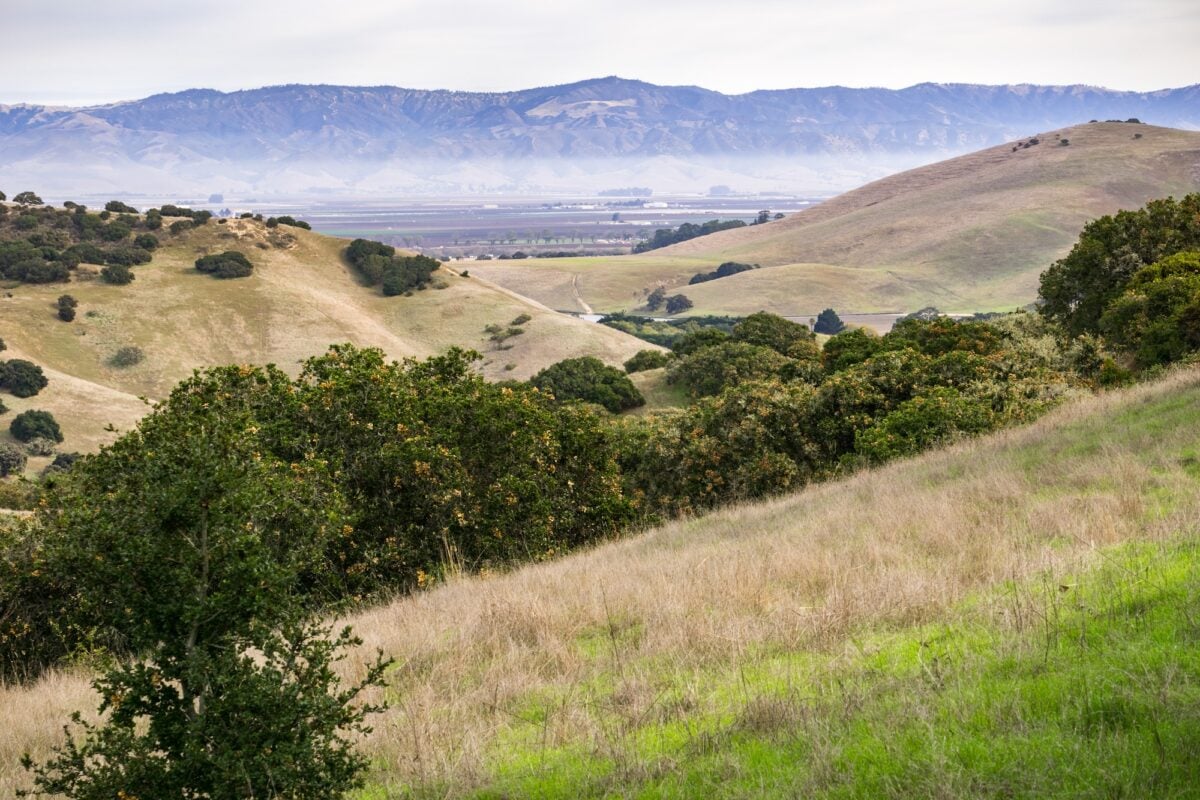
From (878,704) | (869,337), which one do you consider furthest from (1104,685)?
(869,337)

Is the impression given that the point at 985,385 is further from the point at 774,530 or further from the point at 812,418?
the point at 774,530

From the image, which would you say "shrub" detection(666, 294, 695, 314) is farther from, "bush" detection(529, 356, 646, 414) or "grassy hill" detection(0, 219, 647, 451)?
"bush" detection(529, 356, 646, 414)

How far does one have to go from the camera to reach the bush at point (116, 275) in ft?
268

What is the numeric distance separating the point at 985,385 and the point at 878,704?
20168 mm

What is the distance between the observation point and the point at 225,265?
88312mm

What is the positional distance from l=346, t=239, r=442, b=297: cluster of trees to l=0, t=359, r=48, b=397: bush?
40805 millimetres

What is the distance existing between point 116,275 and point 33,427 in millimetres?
33217

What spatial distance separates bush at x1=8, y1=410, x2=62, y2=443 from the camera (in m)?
52.6

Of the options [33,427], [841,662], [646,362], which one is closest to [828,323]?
[646,362]

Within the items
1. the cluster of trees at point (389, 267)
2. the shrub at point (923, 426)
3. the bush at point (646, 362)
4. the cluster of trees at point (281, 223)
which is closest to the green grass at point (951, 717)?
the shrub at point (923, 426)

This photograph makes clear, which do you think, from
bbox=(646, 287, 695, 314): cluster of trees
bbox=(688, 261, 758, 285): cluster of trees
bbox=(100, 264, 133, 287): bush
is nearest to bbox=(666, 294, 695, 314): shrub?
bbox=(646, 287, 695, 314): cluster of trees

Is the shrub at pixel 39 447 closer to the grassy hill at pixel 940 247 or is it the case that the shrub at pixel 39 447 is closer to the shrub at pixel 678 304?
the grassy hill at pixel 940 247

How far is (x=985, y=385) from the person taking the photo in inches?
945

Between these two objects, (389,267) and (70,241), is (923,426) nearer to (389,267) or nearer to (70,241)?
(389,267)
